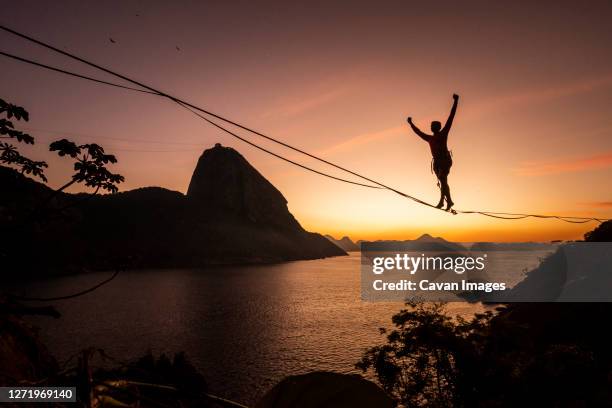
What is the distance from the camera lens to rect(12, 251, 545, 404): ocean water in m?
42.7

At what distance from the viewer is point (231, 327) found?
61594mm

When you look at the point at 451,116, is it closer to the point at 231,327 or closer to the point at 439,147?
the point at 439,147

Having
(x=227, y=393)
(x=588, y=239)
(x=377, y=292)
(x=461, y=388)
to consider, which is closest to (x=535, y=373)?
(x=461, y=388)

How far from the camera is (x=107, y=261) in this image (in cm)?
642

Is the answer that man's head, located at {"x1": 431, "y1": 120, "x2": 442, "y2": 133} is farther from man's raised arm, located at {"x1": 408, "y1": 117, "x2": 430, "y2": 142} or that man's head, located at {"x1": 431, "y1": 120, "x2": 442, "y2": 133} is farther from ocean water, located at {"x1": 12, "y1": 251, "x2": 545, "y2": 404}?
ocean water, located at {"x1": 12, "y1": 251, "x2": 545, "y2": 404}

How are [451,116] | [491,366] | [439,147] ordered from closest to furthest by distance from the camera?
[451,116]
[439,147]
[491,366]

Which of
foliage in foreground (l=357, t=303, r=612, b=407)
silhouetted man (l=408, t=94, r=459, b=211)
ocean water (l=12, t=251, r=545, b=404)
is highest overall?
silhouetted man (l=408, t=94, r=459, b=211)

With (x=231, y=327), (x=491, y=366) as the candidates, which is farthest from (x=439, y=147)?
(x=231, y=327)

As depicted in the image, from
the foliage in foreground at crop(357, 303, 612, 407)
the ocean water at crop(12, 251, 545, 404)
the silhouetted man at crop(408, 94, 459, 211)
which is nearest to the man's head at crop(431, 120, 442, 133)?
the silhouetted man at crop(408, 94, 459, 211)

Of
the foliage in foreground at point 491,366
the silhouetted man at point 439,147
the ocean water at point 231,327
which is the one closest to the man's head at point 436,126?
the silhouetted man at point 439,147

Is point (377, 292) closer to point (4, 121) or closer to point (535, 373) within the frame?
point (535, 373)

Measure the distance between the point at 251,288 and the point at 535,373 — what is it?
3806 inches

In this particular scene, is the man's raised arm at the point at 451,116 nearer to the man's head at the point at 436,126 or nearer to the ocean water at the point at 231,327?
the man's head at the point at 436,126

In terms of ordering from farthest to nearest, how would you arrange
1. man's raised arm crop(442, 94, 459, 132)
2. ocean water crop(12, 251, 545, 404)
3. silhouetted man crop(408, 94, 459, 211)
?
1. ocean water crop(12, 251, 545, 404)
2. silhouetted man crop(408, 94, 459, 211)
3. man's raised arm crop(442, 94, 459, 132)
